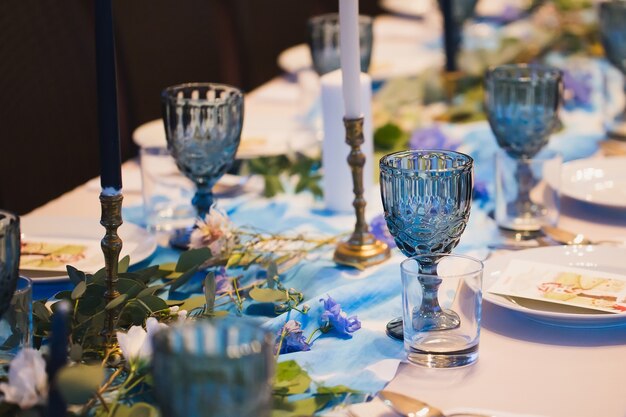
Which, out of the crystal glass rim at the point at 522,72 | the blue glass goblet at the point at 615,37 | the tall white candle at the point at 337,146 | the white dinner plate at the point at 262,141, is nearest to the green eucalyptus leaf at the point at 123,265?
the tall white candle at the point at 337,146

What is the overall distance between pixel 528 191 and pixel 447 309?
1.95 feet

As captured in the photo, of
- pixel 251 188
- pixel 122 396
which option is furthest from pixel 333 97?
pixel 122 396

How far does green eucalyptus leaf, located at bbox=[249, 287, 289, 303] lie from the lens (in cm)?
127

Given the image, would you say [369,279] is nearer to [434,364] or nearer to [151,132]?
[434,364]

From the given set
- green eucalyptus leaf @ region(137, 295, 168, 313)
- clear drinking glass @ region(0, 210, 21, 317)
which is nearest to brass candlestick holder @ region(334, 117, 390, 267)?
green eucalyptus leaf @ region(137, 295, 168, 313)

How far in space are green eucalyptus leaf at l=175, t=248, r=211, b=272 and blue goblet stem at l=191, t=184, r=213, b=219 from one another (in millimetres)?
261

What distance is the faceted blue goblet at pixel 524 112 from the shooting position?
65.7 inches

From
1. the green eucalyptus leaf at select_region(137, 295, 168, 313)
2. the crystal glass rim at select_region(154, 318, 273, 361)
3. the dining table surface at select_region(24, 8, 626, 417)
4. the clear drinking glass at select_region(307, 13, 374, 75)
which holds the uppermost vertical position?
the clear drinking glass at select_region(307, 13, 374, 75)

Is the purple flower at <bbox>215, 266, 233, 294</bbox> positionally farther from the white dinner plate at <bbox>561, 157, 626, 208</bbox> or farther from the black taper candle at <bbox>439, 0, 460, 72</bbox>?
the black taper candle at <bbox>439, 0, 460, 72</bbox>

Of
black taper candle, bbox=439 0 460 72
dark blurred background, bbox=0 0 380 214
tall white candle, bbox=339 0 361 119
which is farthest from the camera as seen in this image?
black taper candle, bbox=439 0 460 72

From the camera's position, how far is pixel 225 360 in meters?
0.76

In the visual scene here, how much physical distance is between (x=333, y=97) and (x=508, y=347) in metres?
0.68

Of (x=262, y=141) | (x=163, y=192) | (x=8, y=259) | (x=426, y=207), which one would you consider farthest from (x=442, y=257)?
(x=262, y=141)

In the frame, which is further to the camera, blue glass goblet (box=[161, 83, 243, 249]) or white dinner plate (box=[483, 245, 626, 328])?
blue glass goblet (box=[161, 83, 243, 249])
